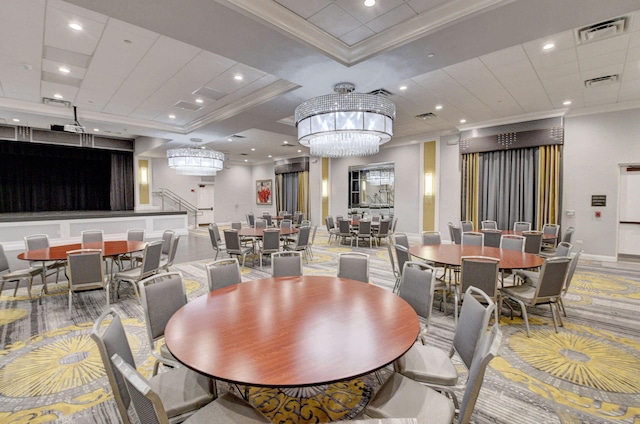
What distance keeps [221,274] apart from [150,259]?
6.25 ft

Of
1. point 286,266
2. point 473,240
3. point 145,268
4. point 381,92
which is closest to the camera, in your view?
point 286,266

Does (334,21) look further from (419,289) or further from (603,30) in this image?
(603,30)

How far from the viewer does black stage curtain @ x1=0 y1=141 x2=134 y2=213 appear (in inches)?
442

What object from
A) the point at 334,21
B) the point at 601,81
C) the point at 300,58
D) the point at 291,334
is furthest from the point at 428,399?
the point at 601,81

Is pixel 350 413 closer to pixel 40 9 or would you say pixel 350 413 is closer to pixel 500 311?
pixel 500 311

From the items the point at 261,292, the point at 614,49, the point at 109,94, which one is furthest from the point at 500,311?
the point at 109,94

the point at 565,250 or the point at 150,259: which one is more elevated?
the point at 565,250

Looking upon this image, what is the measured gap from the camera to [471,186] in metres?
8.69

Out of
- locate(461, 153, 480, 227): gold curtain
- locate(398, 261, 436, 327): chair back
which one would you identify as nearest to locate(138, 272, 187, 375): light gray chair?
locate(398, 261, 436, 327): chair back

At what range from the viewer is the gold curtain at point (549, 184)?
23.7 ft

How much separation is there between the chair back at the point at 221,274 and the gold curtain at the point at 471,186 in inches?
310

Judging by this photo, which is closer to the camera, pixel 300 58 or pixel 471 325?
pixel 471 325

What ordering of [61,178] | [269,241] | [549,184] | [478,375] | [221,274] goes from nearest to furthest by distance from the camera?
[478,375]
[221,274]
[269,241]
[549,184]
[61,178]

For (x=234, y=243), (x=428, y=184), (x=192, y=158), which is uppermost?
(x=192, y=158)
